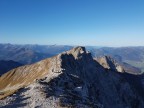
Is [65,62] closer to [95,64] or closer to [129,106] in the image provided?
[95,64]

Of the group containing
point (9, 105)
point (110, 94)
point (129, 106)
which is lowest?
point (129, 106)

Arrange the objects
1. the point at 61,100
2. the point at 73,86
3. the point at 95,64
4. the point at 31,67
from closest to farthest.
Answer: the point at 61,100 → the point at 73,86 → the point at 31,67 → the point at 95,64

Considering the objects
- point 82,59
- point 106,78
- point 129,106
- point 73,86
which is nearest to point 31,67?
point 82,59

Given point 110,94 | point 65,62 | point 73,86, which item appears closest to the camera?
point 73,86

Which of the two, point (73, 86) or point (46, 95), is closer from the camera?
point (46, 95)

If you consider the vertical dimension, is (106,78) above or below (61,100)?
below

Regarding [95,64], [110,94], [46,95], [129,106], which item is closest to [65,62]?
[110,94]
